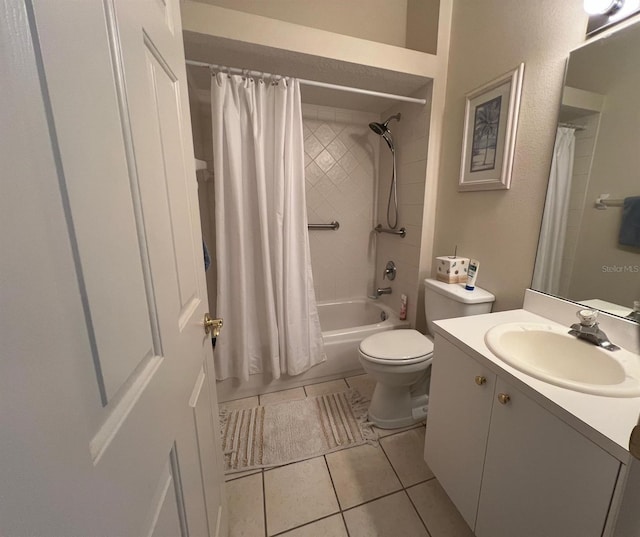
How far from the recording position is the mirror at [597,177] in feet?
2.92

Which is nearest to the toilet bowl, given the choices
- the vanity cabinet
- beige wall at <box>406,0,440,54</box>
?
the vanity cabinet

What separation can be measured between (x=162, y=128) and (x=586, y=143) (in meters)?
1.40

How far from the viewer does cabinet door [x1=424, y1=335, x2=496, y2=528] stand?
35.2 inches

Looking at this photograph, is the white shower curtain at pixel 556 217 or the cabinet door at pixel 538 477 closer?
the cabinet door at pixel 538 477

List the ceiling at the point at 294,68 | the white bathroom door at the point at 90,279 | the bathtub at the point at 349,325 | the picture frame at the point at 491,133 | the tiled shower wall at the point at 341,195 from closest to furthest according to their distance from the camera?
1. the white bathroom door at the point at 90,279
2. the picture frame at the point at 491,133
3. the ceiling at the point at 294,68
4. the bathtub at the point at 349,325
5. the tiled shower wall at the point at 341,195

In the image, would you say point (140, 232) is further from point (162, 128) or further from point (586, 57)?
point (586, 57)

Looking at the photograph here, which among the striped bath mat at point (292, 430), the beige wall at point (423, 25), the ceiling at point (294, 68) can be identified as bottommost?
the striped bath mat at point (292, 430)

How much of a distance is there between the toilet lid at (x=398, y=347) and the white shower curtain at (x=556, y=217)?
24.3 inches

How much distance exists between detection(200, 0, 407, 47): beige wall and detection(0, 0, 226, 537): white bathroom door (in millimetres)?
1489

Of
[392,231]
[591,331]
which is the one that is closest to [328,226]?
[392,231]

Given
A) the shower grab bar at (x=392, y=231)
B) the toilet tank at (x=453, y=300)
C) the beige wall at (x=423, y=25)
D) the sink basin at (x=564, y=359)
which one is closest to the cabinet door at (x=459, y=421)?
the sink basin at (x=564, y=359)

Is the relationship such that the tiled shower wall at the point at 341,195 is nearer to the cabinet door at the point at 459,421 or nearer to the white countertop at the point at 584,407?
the cabinet door at the point at 459,421

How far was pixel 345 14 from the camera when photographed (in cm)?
183

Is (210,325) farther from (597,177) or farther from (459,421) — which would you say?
(597,177)
